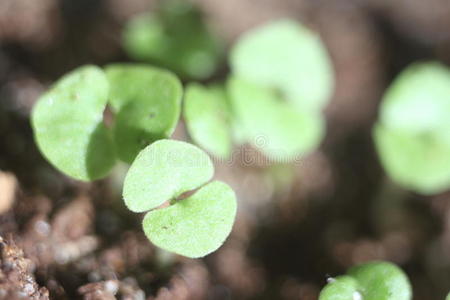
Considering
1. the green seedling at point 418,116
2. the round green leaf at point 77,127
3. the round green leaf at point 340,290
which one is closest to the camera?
the round green leaf at point 340,290

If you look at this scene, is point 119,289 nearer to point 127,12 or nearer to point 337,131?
point 337,131

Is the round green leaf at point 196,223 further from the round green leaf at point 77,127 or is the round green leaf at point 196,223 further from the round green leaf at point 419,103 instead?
the round green leaf at point 419,103

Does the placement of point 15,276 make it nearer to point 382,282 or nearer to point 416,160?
point 382,282

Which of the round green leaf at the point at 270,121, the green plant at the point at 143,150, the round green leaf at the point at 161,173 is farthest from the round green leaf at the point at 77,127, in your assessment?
the round green leaf at the point at 270,121

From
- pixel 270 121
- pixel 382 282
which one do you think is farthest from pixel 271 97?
pixel 382 282

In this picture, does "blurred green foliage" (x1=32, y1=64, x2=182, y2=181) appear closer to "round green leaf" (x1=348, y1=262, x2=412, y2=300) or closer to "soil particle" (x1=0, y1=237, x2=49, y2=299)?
"soil particle" (x1=0, y1=237, x2=49, y2=299)

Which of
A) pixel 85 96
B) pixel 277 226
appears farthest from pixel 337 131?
pixel 85 96

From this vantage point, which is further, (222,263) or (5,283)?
(222,263)

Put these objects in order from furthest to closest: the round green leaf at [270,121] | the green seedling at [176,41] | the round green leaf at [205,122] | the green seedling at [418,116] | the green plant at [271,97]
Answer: the green seedling at [176,41] < the green seedling at [418,116] < the round green leaf at [270,121] < the green plant at [271,97] < the round green leaf at [205,122]
